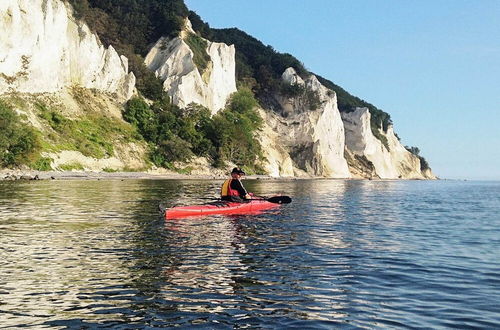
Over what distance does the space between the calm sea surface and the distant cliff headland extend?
1440 inches

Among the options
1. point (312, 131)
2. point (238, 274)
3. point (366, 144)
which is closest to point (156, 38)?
point (312, 131)

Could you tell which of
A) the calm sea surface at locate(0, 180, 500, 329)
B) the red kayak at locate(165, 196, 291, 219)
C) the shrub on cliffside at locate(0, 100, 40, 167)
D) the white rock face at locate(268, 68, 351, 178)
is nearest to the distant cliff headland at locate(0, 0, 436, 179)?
the shrub on cliffside at locate(0, 100, 40, 167)

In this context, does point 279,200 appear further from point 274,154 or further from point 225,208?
point 274,154

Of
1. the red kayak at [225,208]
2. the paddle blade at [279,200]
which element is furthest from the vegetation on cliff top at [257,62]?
the red kayak at [225,208]

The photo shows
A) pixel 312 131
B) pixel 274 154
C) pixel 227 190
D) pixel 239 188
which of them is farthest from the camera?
pixel 312 131

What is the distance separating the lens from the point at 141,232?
16219 mm

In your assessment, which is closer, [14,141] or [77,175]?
[14,141]

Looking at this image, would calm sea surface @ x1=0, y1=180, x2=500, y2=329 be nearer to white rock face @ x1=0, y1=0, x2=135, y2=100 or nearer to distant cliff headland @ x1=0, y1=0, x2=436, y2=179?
distant cliff headland @ x1=0, y1=0, x2=436, y2=179

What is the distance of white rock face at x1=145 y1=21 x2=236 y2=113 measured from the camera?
8238 centimetres

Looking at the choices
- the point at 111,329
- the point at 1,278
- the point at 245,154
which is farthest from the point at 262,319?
the point at 245,154

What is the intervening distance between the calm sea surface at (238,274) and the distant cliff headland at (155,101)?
36.6m

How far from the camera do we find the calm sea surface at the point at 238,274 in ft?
25.3

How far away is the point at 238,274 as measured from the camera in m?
10.7

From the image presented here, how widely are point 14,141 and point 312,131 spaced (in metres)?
73.0
